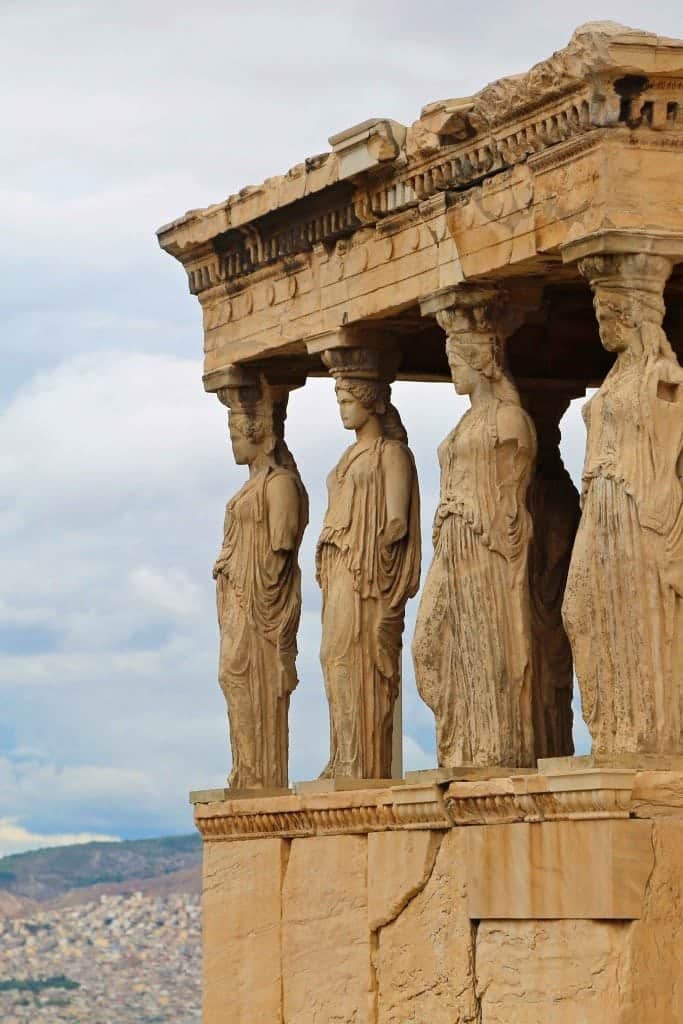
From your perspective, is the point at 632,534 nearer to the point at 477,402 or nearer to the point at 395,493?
the point at 477,402

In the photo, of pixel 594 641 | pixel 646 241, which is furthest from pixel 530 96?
pixel 594 641

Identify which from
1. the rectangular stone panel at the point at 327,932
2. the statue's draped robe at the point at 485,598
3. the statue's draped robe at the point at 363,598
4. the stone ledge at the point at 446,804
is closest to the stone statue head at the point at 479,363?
the statue's draped robe at the point at 485,598

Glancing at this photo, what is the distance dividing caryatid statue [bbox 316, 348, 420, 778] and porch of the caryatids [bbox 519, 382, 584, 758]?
0.71 meters

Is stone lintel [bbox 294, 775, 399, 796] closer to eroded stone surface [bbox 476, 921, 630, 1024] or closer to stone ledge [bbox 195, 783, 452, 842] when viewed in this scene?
stone ledge [bbox 195, 783, 452, 842]

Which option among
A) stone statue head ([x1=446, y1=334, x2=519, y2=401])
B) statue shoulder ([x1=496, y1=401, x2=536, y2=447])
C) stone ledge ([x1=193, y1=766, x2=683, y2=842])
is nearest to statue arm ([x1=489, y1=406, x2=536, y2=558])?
statue shoulder ([x1=496, y1=401, x2=536, y2=447])

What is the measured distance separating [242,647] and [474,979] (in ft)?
12.3

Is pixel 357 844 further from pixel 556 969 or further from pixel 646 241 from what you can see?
pixel 646 241

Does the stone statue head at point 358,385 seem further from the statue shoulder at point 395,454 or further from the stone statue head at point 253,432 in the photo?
the stone statue head at point 253,432

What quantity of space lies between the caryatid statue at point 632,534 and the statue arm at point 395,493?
239cm

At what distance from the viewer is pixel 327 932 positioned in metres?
22.0

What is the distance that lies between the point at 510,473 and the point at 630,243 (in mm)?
1767

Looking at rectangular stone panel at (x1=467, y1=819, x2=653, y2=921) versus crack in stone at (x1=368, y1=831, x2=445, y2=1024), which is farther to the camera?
crack in stone at (x1=368, y1=831, x2=445, y2=1024)

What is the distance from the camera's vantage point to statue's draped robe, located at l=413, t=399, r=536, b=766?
20.7 m

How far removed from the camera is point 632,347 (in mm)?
19781
